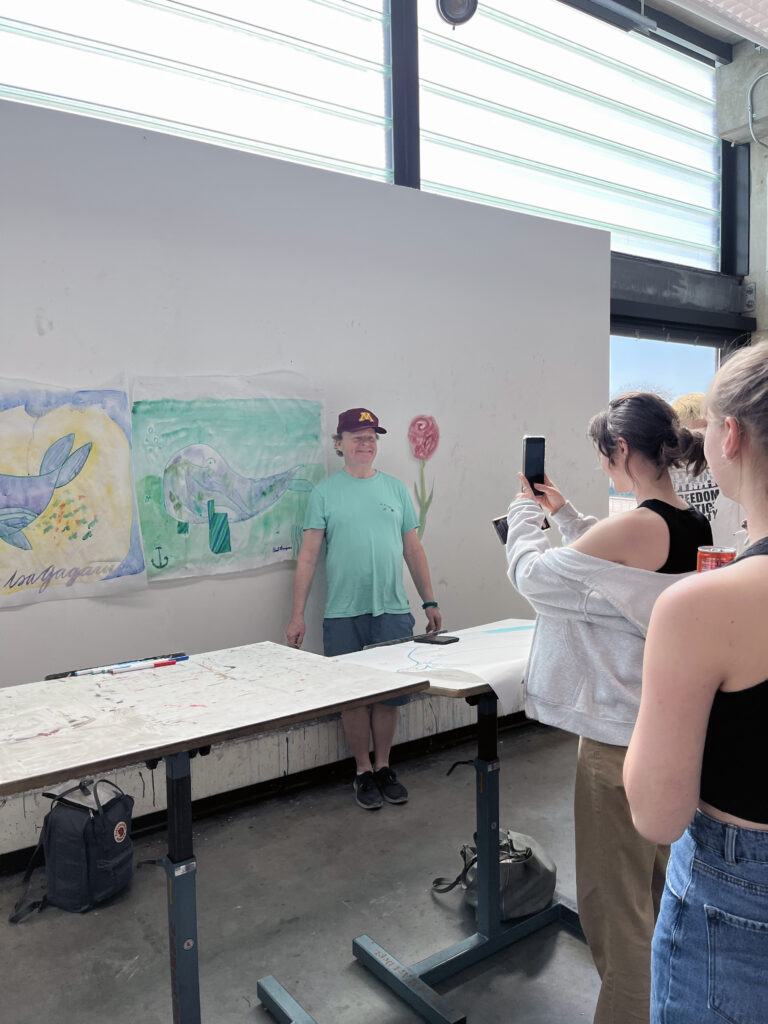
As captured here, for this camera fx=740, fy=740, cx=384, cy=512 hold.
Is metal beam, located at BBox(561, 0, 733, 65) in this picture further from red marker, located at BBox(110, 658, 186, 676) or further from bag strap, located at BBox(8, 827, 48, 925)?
bag strap, located at BBox(8, 827, 48, 925)

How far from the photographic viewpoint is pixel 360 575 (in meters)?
3.18

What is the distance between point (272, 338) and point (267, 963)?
230cm

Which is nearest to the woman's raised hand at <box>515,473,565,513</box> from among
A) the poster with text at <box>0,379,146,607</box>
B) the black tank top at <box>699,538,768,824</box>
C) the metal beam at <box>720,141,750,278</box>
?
the black tank top at <box>699,538,768,824</box>

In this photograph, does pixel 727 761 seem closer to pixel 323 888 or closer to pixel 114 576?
pixel 323 888

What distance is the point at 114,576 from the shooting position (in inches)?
111

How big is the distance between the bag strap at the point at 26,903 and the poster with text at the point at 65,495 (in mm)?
846

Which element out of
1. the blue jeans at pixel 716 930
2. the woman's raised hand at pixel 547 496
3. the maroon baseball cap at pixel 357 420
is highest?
the maroon baseball cap at pixel 357 420

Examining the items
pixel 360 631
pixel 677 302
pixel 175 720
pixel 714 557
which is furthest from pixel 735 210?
pixel 175 720

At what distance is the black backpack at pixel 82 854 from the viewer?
2.34m

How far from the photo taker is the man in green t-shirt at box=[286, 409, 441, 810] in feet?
10.4

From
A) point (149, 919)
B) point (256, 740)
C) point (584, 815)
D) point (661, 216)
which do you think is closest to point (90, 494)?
point (256, 740)

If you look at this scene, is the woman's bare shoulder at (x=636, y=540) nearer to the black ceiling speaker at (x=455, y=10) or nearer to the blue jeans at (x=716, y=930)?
the blue jeans at (x=716, y=930)

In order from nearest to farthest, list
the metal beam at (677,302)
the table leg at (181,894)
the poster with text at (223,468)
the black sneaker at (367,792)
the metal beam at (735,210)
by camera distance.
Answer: the table leg at (181,894) < the poster with text at (223,468) < the black sneaker at (367,792) < the metal beam at (677,302) < the metal beam at (735,210)

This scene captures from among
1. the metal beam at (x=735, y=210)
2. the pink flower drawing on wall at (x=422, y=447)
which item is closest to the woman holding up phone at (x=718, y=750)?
the pink flower drawing on wall at (x=422, y=447)
